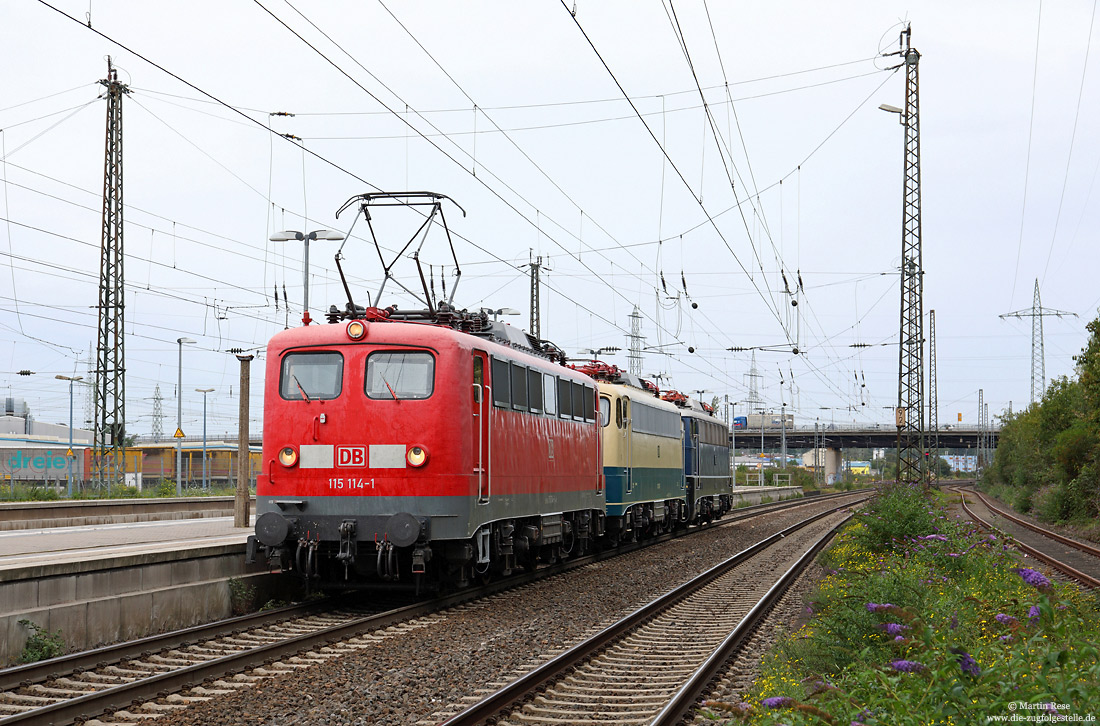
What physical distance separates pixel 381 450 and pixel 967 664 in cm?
867

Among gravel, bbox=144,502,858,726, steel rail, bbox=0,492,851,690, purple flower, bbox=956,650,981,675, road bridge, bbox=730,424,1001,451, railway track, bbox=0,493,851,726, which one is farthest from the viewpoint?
road bridge, bbox=730,424,1001,451

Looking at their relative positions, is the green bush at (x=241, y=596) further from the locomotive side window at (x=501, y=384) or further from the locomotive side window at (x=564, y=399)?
the locomotive side window at (x=564, y=399)

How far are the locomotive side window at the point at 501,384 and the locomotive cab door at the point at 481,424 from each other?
1.10ft

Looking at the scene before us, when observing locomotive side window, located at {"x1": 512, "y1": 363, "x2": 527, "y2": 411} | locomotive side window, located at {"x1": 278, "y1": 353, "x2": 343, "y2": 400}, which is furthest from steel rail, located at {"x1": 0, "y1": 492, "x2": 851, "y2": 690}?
locomotive side window, located at {"x1": 512, "y1": 363, "x2": 527, "y2": 411}

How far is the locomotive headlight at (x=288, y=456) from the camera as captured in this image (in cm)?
1327

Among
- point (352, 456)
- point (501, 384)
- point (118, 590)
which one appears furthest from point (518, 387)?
point (118, 590)

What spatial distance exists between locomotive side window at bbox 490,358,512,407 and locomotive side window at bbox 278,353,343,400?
2257 mm

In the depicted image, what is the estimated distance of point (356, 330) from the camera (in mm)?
13523

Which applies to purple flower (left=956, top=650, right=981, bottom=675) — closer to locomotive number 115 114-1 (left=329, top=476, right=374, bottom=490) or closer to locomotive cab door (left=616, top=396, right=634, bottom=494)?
locomotive number 115 114-1 (left=329, top=476, right=374, bottom=490)

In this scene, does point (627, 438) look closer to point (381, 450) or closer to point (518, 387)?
point (518, 387)

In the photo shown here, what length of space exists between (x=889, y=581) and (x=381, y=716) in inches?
214

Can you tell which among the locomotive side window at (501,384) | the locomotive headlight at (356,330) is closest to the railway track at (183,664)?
the locomotive side window at (501,384)

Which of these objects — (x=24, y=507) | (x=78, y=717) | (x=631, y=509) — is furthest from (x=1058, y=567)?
(x=24, y=507)

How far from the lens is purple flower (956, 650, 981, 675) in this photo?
5656 millimetres
